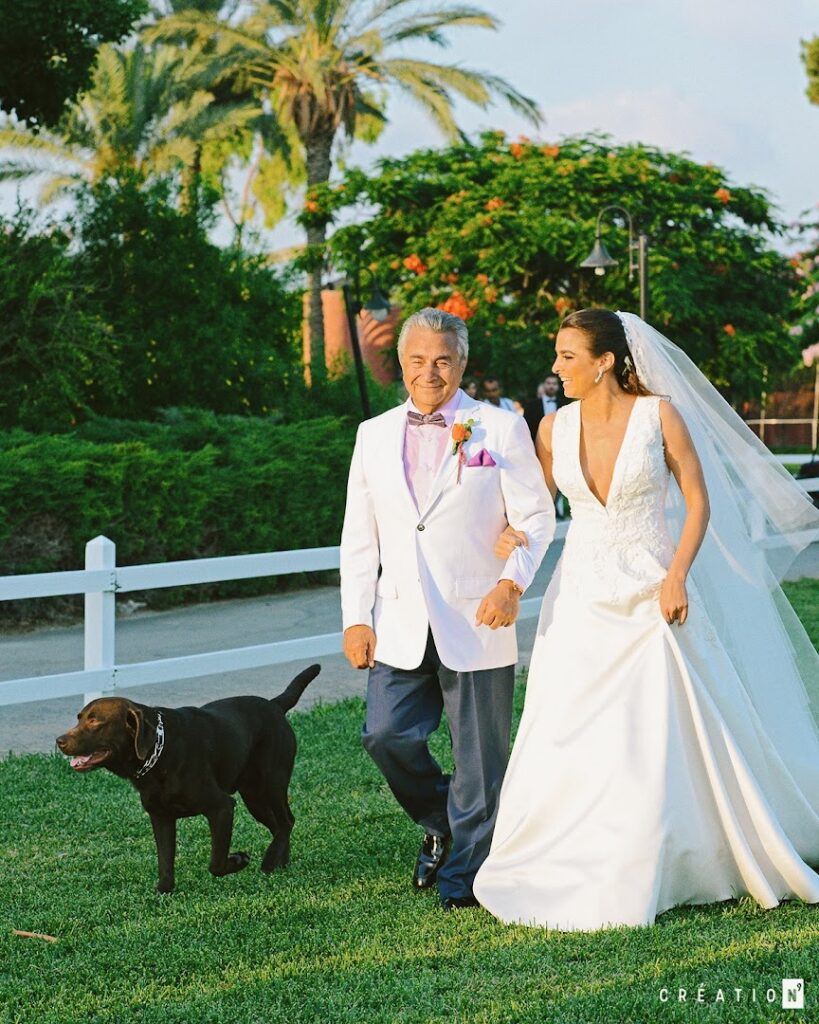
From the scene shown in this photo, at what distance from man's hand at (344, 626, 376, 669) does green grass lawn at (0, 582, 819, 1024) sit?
890 mm

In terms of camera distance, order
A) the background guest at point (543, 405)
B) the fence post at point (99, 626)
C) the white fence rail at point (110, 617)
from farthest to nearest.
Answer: the background guest at point (543, 405)
the fence post at point (99, 626)
the white fence rail at point (110, 617)

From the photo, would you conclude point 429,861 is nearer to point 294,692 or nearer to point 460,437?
point 294,692

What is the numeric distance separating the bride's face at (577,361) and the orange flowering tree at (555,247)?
27.9m

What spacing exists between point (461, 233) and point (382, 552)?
97.5 ft

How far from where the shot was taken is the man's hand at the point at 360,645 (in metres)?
5.16

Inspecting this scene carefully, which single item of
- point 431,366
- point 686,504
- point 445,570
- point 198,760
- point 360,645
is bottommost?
point 198,760

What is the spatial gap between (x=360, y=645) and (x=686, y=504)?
133 cm

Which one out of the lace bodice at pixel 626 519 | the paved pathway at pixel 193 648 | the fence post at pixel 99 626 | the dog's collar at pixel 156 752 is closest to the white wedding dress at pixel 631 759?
the lace bodice at pixel 626 519

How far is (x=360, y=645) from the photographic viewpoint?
5164mm

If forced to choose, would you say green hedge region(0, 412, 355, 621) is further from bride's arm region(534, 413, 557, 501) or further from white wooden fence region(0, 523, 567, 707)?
bride's arm region(534, 413, 557, 501)

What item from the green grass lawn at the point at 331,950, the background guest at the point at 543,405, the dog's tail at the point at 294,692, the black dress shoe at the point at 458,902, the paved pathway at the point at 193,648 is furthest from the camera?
the background guest at the point at 543,405

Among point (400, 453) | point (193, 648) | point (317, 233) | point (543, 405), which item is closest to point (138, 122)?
point (317, 233)

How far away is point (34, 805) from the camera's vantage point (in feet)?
23.4

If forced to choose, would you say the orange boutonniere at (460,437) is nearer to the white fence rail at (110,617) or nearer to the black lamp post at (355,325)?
the white fence rail at (110,617)
